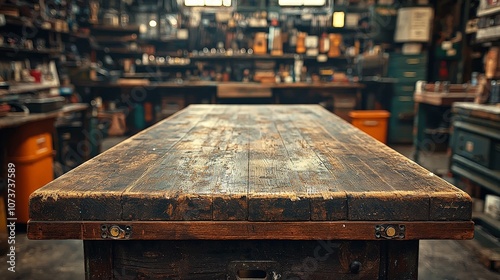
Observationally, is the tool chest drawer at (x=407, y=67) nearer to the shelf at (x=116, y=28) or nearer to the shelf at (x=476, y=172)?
the shelf at (x=476, y=172)

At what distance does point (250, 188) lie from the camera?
1.04m

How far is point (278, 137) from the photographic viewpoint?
1854mm

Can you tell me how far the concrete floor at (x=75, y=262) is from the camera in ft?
8.09

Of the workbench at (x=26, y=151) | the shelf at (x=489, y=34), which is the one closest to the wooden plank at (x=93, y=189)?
the workbench at (x=26, y=151)

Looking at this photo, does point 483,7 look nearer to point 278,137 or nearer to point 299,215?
point 278,137

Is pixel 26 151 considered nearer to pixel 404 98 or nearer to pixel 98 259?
pixel 98 259

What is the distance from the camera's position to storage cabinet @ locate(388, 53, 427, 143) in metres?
6.59

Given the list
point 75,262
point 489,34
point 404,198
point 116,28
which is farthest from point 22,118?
point 116,28

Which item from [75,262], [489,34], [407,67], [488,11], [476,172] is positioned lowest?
[75,262]

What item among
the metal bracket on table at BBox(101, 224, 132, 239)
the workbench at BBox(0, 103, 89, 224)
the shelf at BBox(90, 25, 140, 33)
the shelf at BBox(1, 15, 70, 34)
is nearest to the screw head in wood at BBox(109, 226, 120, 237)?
the metal bracket on table at BBox(101, 224, 132, 239)

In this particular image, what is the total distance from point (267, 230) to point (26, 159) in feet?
8.43

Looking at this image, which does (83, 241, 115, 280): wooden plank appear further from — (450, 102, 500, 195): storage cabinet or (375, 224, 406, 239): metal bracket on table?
(450, 102, 500, 195): storage cabinet

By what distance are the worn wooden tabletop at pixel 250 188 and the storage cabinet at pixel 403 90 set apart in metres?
5.45

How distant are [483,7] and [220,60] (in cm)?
491
